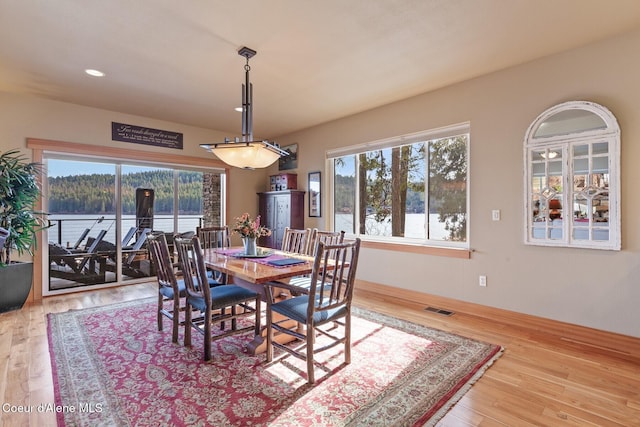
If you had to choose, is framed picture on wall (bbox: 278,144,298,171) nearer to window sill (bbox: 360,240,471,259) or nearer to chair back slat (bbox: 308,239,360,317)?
window sill (bbox: 360,240,471,259)

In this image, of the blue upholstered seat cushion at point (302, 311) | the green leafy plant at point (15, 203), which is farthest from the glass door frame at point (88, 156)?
the blue upholstered seat cushion at point (302, 311)

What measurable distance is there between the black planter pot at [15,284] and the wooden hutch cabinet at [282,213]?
129 inches

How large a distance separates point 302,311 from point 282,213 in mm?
3486

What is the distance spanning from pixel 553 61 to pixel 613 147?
0.99 metres

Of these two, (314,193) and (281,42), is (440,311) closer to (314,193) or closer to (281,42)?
(314,193)

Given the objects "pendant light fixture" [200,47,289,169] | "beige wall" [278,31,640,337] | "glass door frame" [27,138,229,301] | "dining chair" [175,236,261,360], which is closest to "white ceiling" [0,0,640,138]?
"beige wall" [278,31,640,337]

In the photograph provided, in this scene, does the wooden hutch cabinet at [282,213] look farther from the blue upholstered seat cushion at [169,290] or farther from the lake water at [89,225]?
the blue upholstered seat cushion at [169,290]

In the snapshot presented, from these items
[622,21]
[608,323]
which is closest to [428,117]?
[622,21]

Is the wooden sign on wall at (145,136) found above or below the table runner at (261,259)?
above

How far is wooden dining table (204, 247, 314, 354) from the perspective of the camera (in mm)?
2331

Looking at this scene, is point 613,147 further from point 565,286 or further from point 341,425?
point 341,425

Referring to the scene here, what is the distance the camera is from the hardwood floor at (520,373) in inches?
70.8

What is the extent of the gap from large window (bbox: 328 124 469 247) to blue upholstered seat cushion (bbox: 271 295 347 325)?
2.11 m

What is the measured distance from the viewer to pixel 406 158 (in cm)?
434
